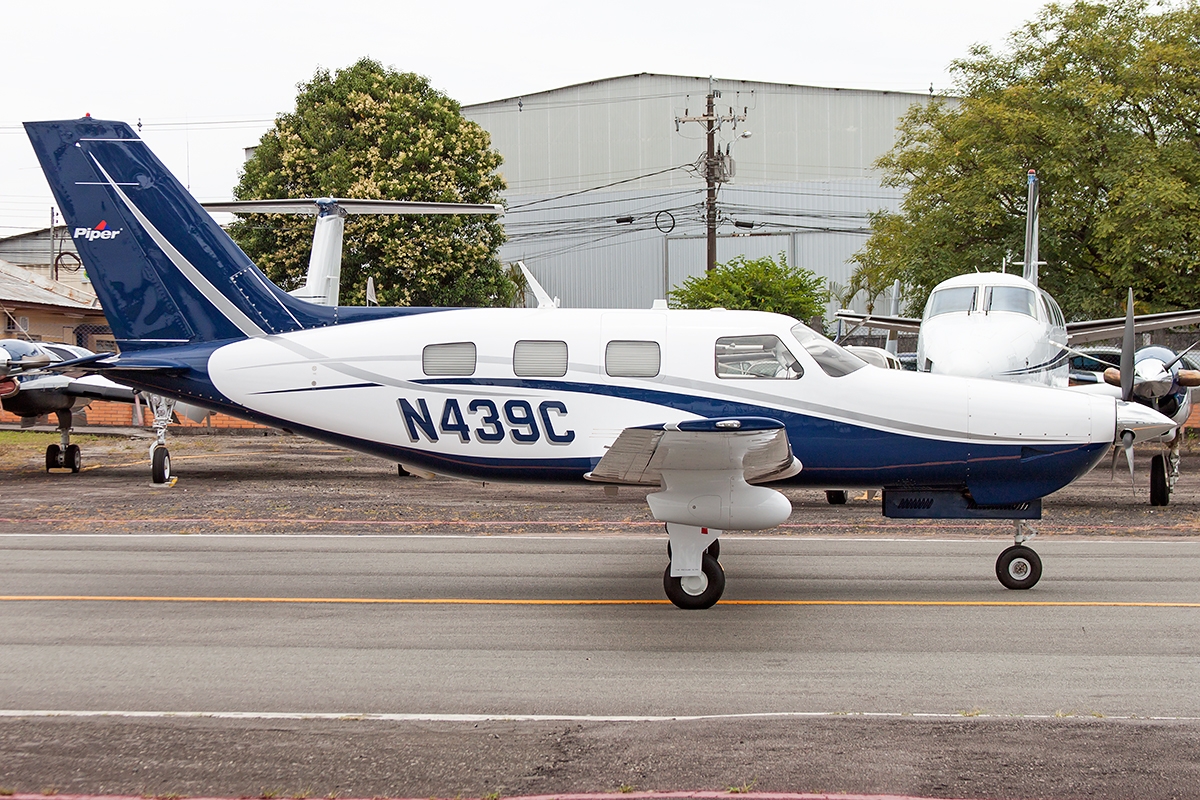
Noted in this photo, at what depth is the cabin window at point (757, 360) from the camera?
9523 mm

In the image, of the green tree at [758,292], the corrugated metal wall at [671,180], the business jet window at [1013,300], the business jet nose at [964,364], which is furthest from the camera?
the corrugated metal wall at [671,180]

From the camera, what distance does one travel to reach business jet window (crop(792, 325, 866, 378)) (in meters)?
9.56

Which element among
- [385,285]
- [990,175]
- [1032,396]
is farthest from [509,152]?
[1032,396]

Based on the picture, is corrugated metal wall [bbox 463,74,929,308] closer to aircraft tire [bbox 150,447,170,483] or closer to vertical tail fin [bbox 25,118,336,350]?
aircraft tire [bbox 150,447,170,483]

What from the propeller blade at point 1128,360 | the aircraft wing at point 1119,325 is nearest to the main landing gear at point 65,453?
the propeller blade at point 1128,360

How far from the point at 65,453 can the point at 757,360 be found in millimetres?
16615

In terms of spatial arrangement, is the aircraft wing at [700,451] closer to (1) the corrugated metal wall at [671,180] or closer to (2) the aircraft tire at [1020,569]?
(2) the aircraft tire at [1020,569]

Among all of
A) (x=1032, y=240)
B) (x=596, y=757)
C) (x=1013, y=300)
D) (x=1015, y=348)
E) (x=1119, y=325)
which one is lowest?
(x=596, y=757)

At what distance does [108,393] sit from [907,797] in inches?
779

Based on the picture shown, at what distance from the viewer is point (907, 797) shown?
4926 millimetres

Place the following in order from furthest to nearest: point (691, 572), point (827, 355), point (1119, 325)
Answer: point (1119, 325) → point (827, 355) → point (691, 572)

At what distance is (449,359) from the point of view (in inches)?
386

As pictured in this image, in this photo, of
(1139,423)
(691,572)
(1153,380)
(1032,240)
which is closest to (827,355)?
(691,572)

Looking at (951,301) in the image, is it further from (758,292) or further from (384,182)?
(384,182)
